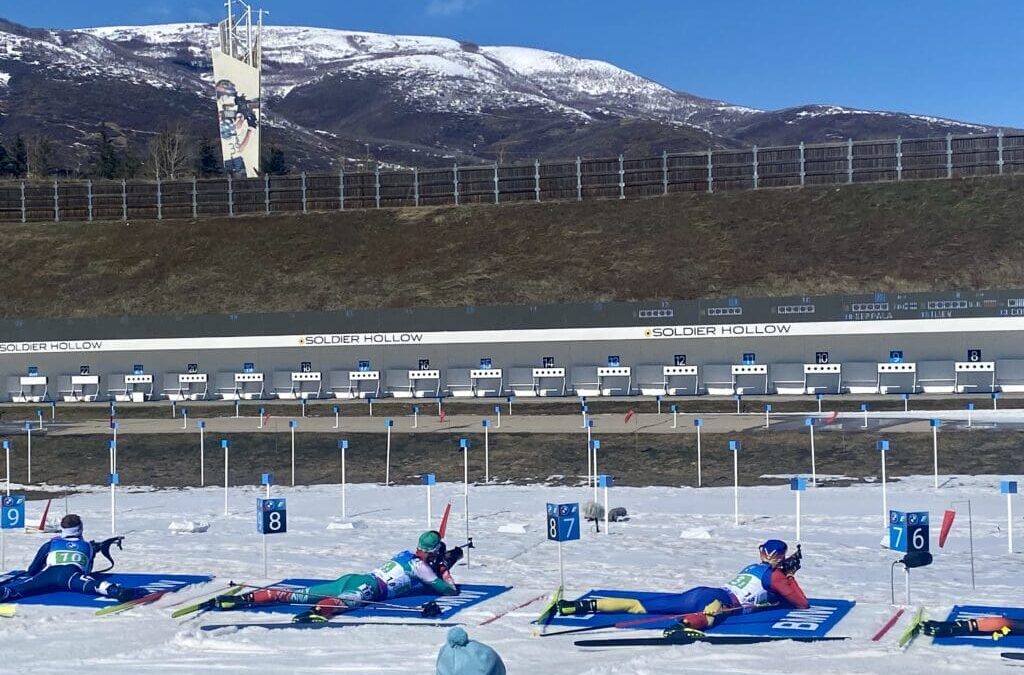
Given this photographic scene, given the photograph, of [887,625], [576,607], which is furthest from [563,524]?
[887,625]

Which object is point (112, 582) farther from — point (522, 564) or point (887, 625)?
point (887, 625)

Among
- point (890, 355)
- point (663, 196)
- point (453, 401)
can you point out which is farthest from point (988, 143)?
point (453, 401)

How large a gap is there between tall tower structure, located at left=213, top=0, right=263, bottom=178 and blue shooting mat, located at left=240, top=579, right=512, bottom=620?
6154cm

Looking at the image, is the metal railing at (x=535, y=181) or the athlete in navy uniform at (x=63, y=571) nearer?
the athlete in navy uniform at (x=63, y=571)

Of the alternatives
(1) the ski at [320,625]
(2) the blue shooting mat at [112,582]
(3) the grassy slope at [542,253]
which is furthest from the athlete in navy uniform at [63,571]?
(3) the grassy slope at [542,253]

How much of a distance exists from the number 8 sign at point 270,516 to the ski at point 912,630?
8.90 meters

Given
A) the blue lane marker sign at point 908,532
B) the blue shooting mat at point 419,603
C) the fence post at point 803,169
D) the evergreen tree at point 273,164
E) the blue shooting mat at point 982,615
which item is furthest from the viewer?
the evergreen tree at point 273,164

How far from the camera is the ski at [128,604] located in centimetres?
1600

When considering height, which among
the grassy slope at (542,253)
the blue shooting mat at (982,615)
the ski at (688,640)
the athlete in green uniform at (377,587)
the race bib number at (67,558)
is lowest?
the ski at (688,640)

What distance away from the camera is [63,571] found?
1714cm

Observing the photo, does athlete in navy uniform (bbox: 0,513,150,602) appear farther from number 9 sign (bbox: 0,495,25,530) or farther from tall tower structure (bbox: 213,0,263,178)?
tall tower structure (bbox: 213,0,263,178)

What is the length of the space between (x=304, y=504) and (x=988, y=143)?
5400 centimetres

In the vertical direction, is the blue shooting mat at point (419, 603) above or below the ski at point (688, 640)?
above

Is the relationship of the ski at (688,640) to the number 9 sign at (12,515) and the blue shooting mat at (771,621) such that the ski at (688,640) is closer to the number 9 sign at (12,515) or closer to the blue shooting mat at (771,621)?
the blue shooting mat at (771,621)
